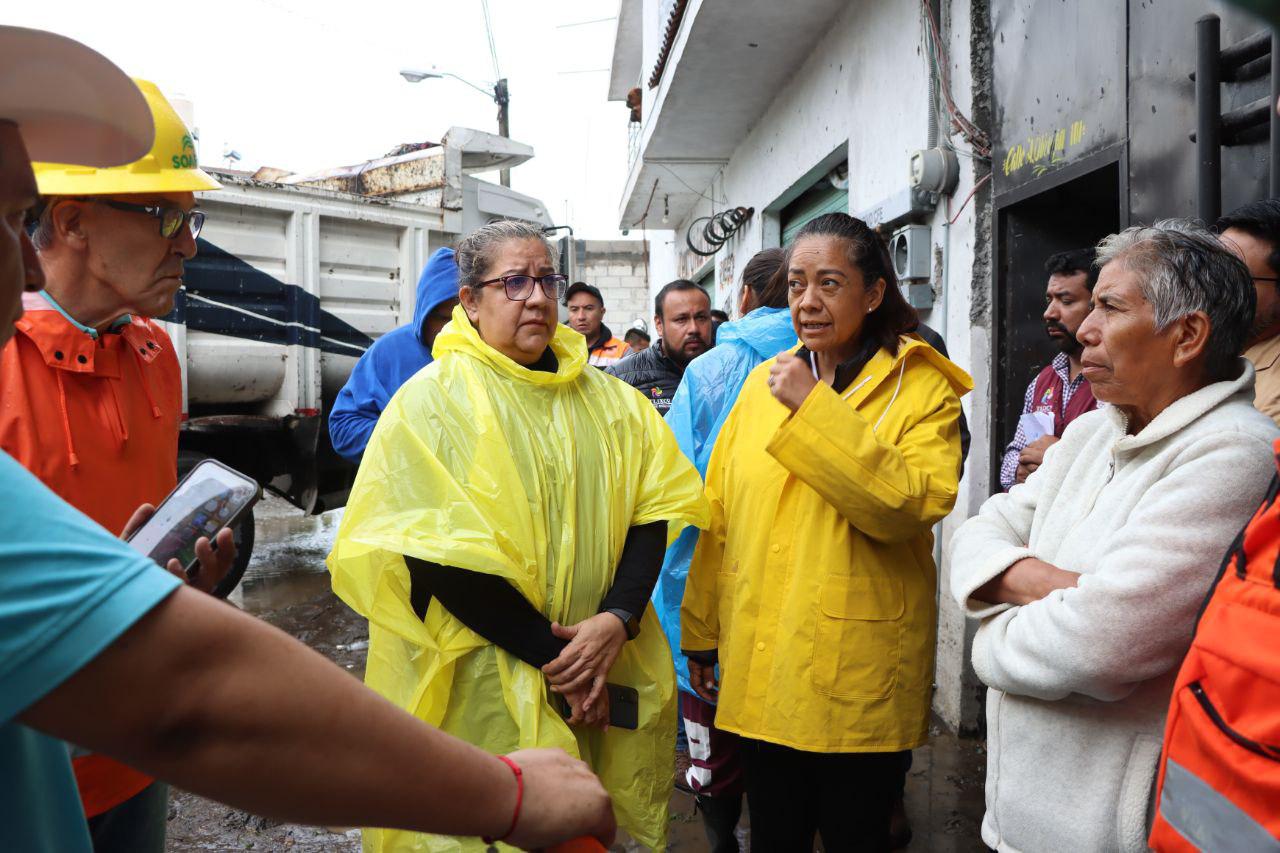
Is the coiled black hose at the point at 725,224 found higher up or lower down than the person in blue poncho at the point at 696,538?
higher up

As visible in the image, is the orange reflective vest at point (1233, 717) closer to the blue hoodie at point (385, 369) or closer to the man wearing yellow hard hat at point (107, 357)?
the man wearing yellow hard hat at point (107, 357)

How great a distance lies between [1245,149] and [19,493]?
9.47ft

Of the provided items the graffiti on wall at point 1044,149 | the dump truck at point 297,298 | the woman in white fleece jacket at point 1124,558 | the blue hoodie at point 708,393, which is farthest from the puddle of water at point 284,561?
the woman in white fleece jacket at point 1124,558

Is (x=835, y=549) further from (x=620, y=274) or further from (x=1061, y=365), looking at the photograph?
(x=620, y=274)

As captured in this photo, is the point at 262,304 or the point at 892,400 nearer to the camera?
the point at 892,400

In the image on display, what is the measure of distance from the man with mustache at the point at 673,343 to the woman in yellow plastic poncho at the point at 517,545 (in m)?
1.85

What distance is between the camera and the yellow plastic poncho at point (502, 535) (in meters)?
2.05

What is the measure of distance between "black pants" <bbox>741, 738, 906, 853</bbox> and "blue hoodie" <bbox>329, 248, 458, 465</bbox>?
2.13 metres

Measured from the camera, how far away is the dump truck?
6043 millimetres

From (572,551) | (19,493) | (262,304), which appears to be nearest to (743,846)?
(572,551)

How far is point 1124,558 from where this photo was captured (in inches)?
60.5

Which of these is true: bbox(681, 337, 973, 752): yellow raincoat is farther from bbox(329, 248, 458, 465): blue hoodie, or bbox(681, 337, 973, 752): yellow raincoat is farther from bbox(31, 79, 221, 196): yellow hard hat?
bbox(329, 248, 458, 465): blue hoodie

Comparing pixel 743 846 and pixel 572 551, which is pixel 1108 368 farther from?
pixel 743 846

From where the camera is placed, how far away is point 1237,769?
1150mm
